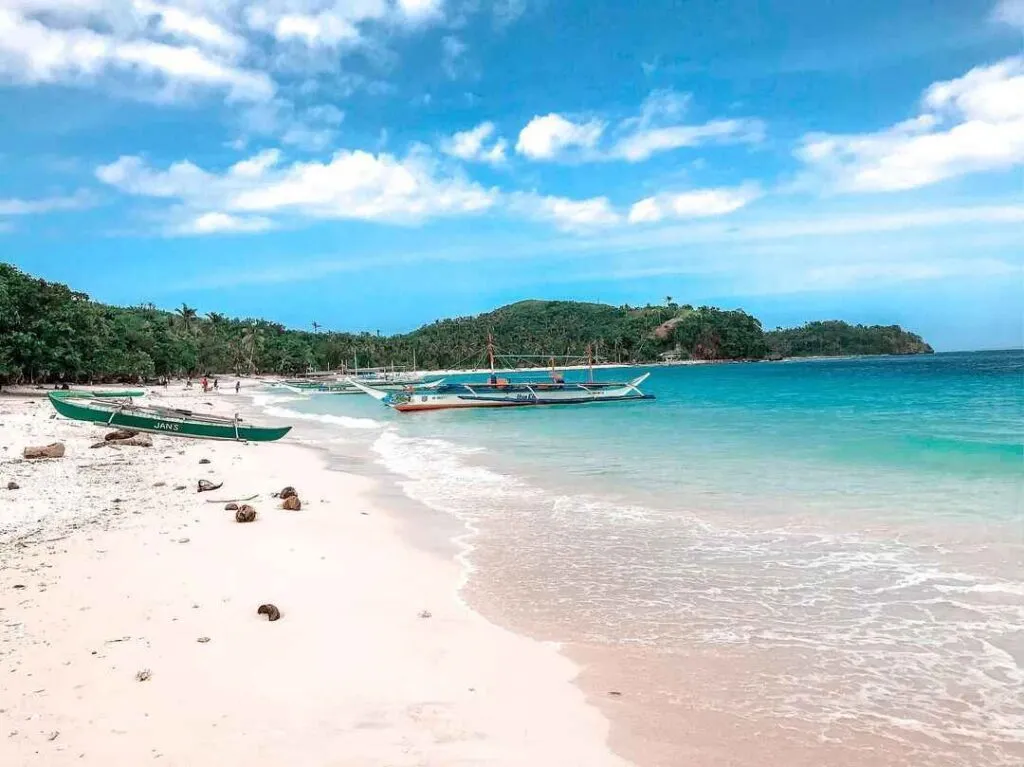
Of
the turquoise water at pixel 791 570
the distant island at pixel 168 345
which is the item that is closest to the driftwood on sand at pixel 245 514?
the turquoise water at pixel 791 570

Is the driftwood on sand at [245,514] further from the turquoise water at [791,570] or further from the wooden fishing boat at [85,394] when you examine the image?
the wooden fishing boat at [85,394]

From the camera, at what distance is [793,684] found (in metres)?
5.11

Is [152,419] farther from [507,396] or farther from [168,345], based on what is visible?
[168,345]

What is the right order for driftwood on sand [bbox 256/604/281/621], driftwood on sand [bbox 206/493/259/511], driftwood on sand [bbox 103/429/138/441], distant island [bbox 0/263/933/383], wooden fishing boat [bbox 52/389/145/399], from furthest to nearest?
distant island [bbox 0/263/933/383] → wooden fishing boat [bbox 52/389/145/399] → driftwood on sand [bbox 103/429/138/441] → driftwood on sand [bbox 206/493/259/511] → driftwood on sand [bbox 256/604/281/621]

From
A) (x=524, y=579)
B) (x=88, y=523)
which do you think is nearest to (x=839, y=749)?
(x=524, y=579)

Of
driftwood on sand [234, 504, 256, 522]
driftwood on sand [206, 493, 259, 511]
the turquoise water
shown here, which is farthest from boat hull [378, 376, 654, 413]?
driftwood on sand [234, 504, 256, 522]

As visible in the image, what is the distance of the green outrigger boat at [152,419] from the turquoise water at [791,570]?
5855 mm

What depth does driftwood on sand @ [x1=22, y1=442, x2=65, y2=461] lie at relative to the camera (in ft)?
46.6

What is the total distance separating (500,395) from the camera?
4794 centimetres

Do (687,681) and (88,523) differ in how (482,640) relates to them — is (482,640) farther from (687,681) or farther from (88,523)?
(88,523)

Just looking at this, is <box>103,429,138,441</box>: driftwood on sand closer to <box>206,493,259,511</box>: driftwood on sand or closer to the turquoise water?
the turquoise water

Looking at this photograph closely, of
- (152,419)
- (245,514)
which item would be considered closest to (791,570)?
(245,514)

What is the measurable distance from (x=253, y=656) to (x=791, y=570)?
6212 millimetres

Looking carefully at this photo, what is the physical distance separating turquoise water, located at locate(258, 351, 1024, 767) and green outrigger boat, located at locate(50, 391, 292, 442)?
5.86m
